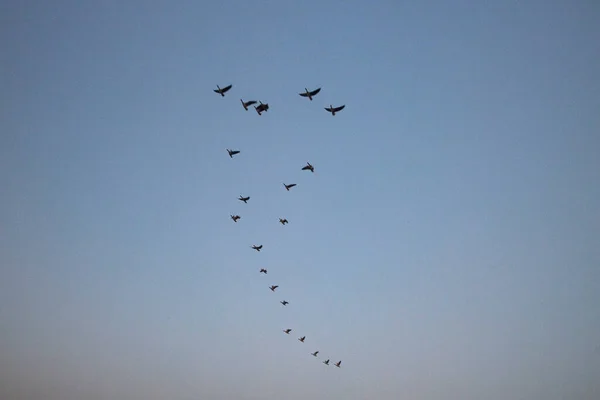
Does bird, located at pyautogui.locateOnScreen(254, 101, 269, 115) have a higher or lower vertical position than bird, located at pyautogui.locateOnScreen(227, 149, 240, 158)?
higher

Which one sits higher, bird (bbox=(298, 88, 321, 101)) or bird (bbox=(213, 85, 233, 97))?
bird (bbox=(298, 88, 321, 101))

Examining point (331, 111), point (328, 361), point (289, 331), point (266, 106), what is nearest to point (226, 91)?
point (266, 106)

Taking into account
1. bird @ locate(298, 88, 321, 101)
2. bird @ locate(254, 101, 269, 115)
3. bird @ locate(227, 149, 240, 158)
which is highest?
bird @ locate(298, 88, 321, 101)

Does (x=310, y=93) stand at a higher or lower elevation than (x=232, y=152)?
higher

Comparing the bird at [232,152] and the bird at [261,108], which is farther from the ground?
the bird at [261,108]

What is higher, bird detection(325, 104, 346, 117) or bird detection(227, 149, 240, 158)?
bird detection(325, 104, 346, 117)

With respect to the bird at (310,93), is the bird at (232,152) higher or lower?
lower

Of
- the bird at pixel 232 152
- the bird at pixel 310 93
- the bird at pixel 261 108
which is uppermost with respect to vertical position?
the bird at pixel 310 93

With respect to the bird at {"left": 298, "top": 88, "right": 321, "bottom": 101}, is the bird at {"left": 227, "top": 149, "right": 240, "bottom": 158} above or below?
below

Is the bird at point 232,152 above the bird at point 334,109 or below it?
→ below

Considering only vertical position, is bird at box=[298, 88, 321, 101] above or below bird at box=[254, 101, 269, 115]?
above

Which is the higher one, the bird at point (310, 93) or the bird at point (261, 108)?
the bird at point (310, 93)

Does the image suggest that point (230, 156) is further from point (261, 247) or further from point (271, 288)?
point (271, 288)

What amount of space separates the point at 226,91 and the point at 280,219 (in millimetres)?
18136
